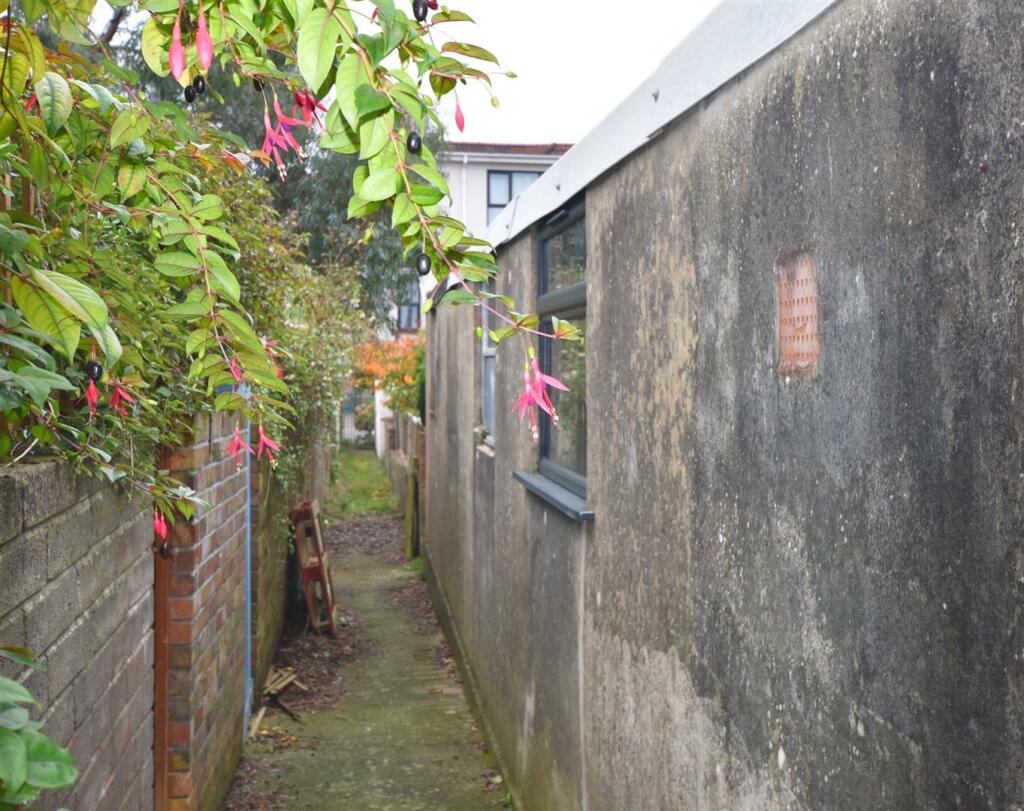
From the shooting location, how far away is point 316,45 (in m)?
1.34

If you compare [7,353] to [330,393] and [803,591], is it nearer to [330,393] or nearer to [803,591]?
Answer: [803,591]

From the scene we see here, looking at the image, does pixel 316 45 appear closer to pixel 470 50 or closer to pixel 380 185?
pixel 380 185

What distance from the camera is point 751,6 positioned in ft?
8.24

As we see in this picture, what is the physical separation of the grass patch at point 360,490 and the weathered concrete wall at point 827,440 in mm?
10464

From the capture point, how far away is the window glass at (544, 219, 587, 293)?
479 centimetres

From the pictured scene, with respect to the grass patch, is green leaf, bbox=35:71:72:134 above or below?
above

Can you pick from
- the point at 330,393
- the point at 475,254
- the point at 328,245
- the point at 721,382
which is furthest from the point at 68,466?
the point at 328,245

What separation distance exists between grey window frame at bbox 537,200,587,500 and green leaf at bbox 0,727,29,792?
3.46 meters

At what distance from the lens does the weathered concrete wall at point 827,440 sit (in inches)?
63.1

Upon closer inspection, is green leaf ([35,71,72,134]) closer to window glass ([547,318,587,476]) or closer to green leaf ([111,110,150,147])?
green leaf ([111,110,150,147])

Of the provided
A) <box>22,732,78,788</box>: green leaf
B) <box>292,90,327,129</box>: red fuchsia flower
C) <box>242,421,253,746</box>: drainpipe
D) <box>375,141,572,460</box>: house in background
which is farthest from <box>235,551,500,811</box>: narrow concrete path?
<box>375,141,572,460</box>: house in background

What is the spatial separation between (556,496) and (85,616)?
217 cm

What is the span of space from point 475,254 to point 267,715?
649cm

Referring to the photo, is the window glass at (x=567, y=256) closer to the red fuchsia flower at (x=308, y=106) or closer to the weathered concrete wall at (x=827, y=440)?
the weathered concrete wall at (x=827, y=440)
